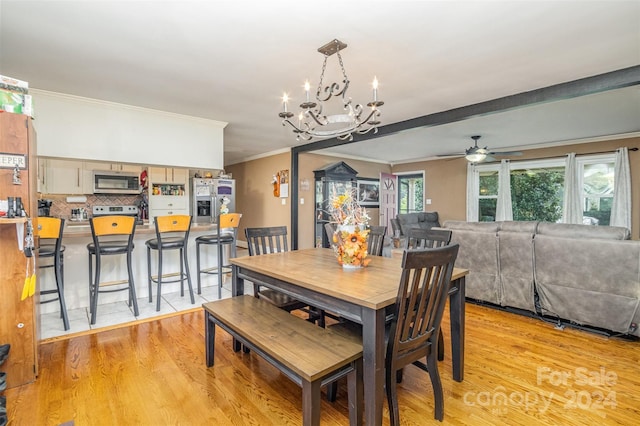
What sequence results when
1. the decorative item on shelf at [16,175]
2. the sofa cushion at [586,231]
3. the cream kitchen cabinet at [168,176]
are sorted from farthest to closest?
the cream kitchen cabinet at [168,176] < the sofa cushion at [586,231] < the decorative item on shelf at [16,175]

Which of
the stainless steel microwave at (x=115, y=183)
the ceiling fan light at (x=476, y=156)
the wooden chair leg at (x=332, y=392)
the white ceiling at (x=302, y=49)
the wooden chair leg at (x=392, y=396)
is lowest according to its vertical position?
the wooden chair leg at (x=332, y=392)

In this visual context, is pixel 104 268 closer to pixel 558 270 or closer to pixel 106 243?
pixel 106 243

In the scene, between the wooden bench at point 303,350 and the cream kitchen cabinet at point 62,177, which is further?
the cream kitchen cabinet at point 62,177

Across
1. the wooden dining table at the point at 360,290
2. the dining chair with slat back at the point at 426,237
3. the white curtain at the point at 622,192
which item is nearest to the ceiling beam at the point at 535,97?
the dining chair with slat back at the point at 426,237

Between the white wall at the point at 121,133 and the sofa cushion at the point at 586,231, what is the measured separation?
4114 millimetres

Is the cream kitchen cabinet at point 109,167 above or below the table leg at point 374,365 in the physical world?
above

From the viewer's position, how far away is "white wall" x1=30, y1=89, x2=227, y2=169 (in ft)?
10.9

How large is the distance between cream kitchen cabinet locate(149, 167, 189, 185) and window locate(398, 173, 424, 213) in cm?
558

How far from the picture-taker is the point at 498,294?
3469mm

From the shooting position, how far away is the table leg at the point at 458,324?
6.86 feet

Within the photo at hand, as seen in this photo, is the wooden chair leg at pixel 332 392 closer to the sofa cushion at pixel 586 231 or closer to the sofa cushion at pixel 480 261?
the sofa cushion at pixel 480 261

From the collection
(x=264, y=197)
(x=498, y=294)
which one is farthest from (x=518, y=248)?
(x=264, y=197)

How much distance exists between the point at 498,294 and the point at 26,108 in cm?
450

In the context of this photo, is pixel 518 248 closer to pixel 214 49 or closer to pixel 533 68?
pixel 533 68
